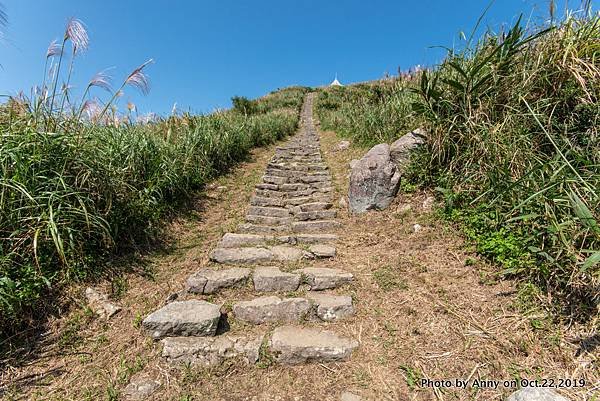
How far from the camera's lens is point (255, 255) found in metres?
3.04

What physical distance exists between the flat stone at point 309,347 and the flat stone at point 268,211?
91.4 inches

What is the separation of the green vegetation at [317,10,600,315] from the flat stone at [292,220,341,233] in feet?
4.01

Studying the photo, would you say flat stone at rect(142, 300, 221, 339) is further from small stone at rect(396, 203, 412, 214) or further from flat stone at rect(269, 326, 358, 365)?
small stone at rect(396, 203, 412, 214)

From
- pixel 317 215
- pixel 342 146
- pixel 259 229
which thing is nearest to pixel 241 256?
pixel 259 229

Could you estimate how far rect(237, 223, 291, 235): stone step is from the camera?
3.70 m

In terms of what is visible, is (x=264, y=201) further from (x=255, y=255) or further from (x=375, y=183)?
(x=375, y=183)

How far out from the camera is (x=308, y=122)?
13.9 meters

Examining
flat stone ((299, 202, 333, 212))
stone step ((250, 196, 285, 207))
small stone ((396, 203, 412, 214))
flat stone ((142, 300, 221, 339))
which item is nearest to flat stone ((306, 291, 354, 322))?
flat stone ((142, 300, 221, 339))

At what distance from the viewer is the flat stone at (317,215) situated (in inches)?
157

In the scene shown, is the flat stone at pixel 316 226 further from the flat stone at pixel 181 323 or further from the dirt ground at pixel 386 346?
the flat stone at pixel 181 323

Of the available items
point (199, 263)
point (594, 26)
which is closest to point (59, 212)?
point (199, 263)

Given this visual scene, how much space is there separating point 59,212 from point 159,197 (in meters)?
1.36

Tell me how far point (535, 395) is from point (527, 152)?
7.20 feet

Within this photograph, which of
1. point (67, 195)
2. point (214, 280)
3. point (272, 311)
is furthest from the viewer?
point (214, 280)
